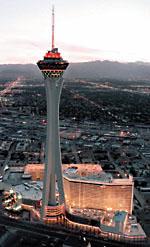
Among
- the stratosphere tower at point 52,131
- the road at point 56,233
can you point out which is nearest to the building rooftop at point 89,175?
the stratosphere tower at point 52,131

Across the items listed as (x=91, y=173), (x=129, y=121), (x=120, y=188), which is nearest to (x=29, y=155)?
(x=91, y=173)

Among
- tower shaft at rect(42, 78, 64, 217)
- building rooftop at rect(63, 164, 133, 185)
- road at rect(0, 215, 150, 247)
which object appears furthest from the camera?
building rooftop at rect(63, 164, 133, 185)

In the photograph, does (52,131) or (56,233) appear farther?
(52,131)

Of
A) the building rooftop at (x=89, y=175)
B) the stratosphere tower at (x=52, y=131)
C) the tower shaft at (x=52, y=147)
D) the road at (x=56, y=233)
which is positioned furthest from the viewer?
the building rooftop at (x=89, y=175)

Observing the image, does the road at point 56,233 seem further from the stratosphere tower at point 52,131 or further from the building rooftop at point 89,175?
the building rooftop at point 89,175

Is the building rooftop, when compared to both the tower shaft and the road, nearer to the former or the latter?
the tower shaft

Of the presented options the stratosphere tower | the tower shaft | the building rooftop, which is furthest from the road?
the building rooftop

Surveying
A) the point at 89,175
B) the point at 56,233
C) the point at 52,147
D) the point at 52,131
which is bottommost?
the point at 56,233

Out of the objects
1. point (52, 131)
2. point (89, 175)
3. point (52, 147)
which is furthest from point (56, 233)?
point (52, 131)

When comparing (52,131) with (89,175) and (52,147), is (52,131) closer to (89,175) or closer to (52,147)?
(52,147)

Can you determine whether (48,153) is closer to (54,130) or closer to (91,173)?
(54,130)

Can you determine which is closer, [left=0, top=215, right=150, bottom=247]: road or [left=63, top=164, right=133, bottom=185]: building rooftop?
[left=0, top=215, right=150, bottom=247]: road

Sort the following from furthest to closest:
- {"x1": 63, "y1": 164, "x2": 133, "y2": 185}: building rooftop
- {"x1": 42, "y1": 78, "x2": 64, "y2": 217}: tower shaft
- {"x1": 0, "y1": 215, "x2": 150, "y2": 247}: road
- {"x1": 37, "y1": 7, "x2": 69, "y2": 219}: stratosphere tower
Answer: {"x1": 63, "y1": 164, "x2": 133, "y2": 185}: building rooftop
{"x1": 37, "y1": 7, "x2": 69, "y2": 219}: stratosphere tower
{"x1": 42, "y1": 78, "x2": 64, "y2": 217}: tower shaft
{"x1": 0, "y1": 215, "x2": 150, "y2": 247}: road
